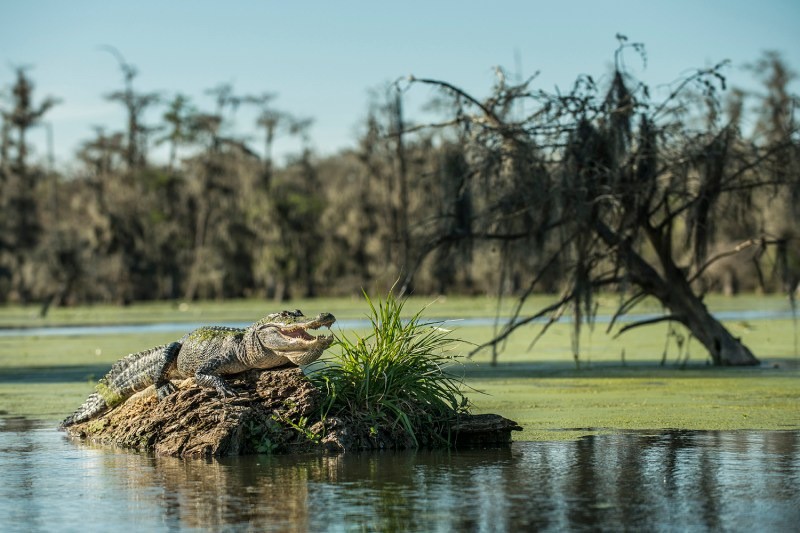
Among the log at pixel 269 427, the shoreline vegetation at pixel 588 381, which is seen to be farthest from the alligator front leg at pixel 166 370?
the shoreline vegetation at pixel 588 381

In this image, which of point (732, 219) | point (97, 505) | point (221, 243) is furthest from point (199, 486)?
point (221, 243)

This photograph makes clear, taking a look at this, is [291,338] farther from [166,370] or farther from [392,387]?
[166,370]

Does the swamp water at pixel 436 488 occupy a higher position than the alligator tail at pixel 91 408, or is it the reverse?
the alligator tail at pixel 91 408

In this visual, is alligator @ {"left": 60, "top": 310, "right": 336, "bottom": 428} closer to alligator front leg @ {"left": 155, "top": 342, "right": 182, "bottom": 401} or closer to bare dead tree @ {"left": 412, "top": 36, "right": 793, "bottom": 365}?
alligator front leg @ {"left": 155, "top": 342, "right": 182, "bottom": 401}

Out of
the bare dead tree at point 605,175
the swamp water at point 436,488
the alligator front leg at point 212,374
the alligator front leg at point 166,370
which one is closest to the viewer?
the swamp water at point 436,488

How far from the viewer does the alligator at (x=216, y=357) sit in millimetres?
10633

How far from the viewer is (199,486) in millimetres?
8570

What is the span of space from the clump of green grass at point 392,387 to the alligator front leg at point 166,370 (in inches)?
59.8

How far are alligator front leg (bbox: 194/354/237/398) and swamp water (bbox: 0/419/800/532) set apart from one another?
855 mm

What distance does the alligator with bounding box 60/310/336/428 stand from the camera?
419 inches

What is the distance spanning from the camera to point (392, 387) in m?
10.8

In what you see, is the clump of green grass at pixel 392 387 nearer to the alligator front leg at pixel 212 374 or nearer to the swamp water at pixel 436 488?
the swamp water at pixel 436 488

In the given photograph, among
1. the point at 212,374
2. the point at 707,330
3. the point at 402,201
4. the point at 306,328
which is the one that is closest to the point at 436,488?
the point at 306,328

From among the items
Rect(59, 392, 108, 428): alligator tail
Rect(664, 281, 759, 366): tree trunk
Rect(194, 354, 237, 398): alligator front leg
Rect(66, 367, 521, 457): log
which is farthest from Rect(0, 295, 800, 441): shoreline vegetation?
Rect(194, 354, 237, 398): alligator front leg
